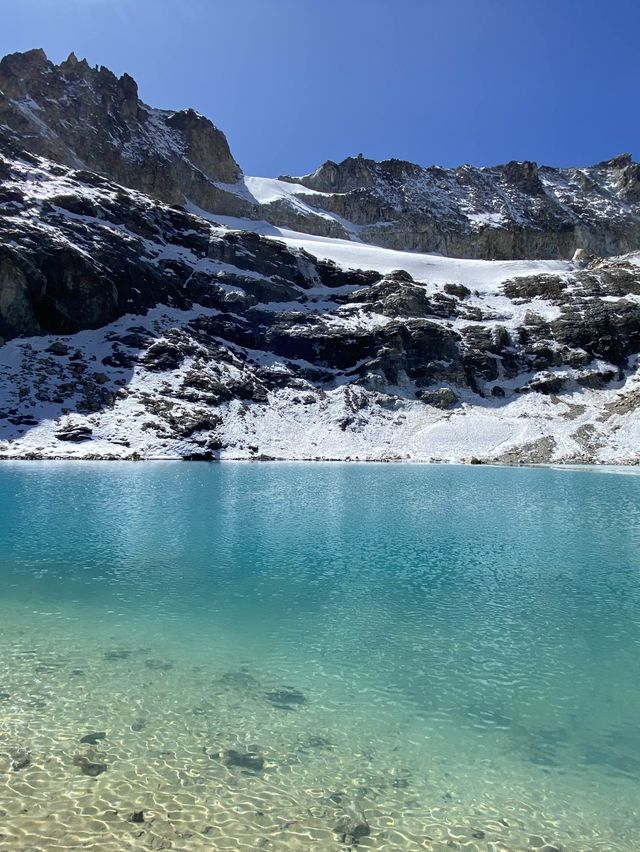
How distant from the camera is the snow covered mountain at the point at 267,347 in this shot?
64250 millimetres

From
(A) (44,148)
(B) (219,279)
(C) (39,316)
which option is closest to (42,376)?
Answer: (C) (39,316)

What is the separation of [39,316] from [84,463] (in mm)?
31220

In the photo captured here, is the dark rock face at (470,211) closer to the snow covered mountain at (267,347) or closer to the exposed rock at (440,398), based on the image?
the snow covered mountain at (267,347)

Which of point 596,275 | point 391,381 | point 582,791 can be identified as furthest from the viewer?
point 596,275

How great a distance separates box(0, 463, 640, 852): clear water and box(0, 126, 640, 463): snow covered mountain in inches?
1705

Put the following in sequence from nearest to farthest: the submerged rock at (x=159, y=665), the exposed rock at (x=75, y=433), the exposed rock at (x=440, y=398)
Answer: the submerged rock at (x=159, y=665) < the exposed rock at (x=75, y=433) < the exposed rock at (x=440, y=398)

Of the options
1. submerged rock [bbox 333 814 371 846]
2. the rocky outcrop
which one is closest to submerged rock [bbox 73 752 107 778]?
submerged rock [bbox 333 814 371 846]

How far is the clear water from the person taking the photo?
6.25m

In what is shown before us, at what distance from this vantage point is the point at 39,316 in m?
72.7

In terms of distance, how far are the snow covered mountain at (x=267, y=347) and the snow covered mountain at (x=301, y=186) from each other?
4895cm

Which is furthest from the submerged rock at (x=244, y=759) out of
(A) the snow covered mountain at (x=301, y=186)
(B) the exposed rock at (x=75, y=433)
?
(A) the snow covered mountain at (x=301, y=186)

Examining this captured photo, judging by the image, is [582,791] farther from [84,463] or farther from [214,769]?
[84,463]

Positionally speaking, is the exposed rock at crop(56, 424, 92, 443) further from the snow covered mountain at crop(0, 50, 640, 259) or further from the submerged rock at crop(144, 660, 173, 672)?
the snow covered mountain at crop(0, 50, 640, 259)

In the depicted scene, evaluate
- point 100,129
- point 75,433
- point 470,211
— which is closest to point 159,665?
point 75,433
